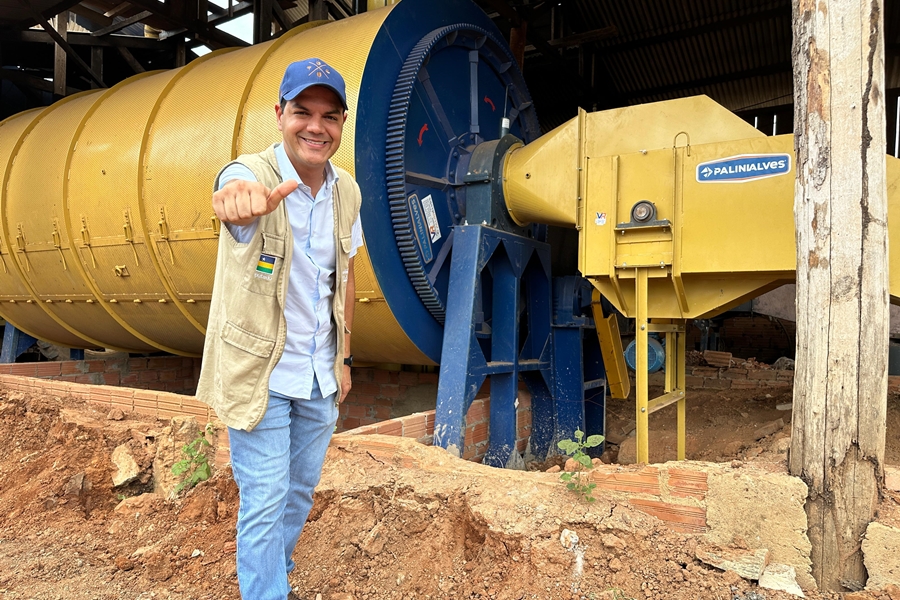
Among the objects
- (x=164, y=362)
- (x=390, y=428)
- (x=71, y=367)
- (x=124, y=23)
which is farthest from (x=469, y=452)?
(x=124, y=23)

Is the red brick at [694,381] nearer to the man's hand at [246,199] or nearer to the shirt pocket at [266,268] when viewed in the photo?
the shirt pocket at [266,268]

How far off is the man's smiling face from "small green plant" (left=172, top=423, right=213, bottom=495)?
2.33 meters

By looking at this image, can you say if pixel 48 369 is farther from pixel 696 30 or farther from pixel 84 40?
pixel 696 30

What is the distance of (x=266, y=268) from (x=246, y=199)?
258mm

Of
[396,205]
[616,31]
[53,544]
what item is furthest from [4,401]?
[616,31]

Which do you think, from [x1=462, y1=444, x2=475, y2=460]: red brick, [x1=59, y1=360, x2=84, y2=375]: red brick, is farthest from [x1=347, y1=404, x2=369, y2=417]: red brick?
[x1=59, y1=360, x2=84, y2=375]: red brick

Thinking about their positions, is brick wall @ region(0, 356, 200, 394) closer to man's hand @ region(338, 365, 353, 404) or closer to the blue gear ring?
the blue gear ring

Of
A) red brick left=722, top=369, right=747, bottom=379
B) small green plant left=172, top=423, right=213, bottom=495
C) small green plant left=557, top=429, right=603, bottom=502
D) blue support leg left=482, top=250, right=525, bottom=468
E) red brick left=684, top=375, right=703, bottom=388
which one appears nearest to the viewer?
small green plant left=557, top=429, right=603, bottom=502

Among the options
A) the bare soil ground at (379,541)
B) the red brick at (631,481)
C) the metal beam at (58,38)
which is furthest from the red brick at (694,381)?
the metal beam at (58,38)

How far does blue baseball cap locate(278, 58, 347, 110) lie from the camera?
186cm

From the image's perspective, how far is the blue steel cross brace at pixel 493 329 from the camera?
407 centimetres

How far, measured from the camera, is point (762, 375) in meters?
6.72

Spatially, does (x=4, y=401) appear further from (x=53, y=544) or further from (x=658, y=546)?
(x=658, y=546)

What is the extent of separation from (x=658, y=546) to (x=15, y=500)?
355 centimetres
